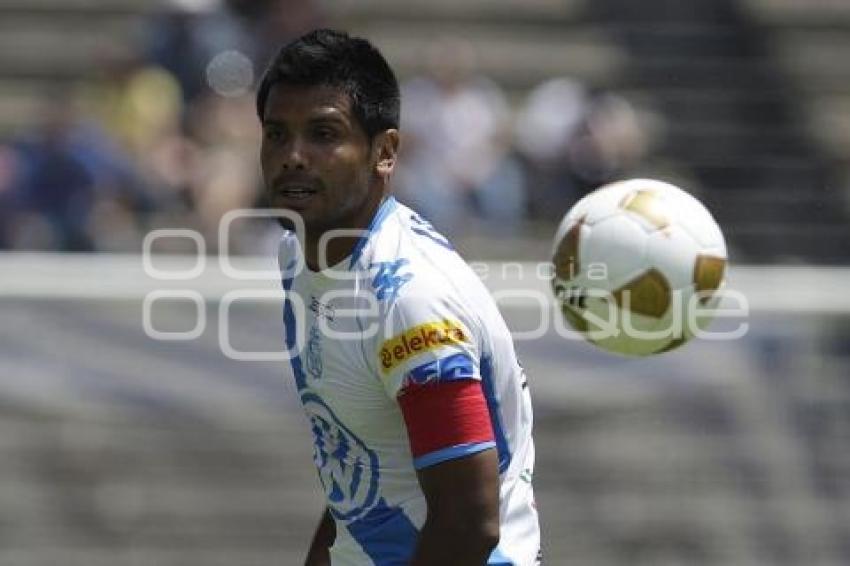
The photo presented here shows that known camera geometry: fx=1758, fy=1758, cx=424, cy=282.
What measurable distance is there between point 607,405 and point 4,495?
2567 millimetres

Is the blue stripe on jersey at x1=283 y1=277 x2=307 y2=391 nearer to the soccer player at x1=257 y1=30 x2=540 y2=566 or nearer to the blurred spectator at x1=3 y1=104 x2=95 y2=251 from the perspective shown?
the soccer player at x1=257 y1=30 x2=540 y2=566

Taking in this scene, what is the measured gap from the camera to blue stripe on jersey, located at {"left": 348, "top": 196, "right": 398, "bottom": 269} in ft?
12.1

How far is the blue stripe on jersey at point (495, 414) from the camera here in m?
3.64

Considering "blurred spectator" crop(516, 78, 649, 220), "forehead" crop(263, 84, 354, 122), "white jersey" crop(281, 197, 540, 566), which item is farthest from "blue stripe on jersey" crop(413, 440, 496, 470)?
"blurred spectator" crop(516, 78, 649, 220)

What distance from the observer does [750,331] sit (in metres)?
7.43

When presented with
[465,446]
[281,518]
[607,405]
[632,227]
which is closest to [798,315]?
[607,405]

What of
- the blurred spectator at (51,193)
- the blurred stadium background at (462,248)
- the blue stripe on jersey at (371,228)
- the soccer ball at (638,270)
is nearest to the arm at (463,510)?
the blue stripe on jersey at (371,228)

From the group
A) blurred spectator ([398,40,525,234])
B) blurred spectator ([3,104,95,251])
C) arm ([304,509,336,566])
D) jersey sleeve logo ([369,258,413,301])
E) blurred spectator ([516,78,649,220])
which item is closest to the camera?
jersey sleeve logo ([369,258,413,301])

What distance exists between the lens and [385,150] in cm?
374

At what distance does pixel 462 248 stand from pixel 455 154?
3.13 feet

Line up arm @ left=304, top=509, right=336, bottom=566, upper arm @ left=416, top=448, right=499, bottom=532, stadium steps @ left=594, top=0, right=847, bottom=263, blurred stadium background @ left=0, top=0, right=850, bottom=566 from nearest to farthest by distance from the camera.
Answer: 1. upper arm @ left=416, top=448, right=499, bottom=532
2. arm @ left=304, top=509, right=336, bottom=566
3. blurred stadium background @ left=0, top=0, right=850, bottom=566
4. stadium steps @ left=594, top=0, right=847, bottom=263

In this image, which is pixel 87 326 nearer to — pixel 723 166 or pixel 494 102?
pixel 494 102

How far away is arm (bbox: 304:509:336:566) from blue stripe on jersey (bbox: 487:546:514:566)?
1.99ft

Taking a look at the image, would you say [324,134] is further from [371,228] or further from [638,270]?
[638,270]
